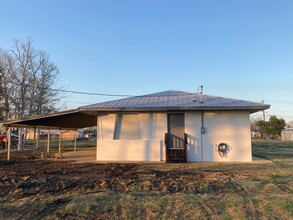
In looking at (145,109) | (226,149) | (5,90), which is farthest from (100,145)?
(5,90)

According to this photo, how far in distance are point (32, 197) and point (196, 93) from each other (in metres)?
11.0

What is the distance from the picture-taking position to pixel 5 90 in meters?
24.0

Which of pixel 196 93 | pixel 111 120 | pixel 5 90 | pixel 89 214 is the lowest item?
pixel 89 214

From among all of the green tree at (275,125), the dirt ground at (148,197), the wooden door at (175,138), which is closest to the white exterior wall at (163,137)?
the wooden door at (175,138)

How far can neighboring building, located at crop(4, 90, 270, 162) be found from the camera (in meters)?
11.5

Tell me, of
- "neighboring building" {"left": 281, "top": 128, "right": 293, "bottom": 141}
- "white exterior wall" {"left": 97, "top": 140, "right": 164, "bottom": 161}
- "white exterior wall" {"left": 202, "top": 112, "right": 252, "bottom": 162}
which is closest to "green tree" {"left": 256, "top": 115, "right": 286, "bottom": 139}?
"neighboring building" {"left": 281, "top": 128, "right": 293, "bottom": 141}

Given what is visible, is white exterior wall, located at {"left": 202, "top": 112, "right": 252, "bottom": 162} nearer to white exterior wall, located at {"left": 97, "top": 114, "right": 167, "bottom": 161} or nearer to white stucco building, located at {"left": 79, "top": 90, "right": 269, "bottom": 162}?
white stucco building, located at {"left": 79, "top": 90, "right": 269, "bottom": 162}

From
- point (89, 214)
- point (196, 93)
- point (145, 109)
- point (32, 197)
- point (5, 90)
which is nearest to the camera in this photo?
point (89, 214)

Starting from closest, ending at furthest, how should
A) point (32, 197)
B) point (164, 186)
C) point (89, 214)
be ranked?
1. point (89, 214)
2. point (32, 197)
3. point (164, 186)

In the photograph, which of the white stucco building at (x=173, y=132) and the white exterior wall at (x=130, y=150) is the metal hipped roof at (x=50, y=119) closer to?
the white stucco building at (x=173, y=132)

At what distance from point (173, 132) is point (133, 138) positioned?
1.93 metres

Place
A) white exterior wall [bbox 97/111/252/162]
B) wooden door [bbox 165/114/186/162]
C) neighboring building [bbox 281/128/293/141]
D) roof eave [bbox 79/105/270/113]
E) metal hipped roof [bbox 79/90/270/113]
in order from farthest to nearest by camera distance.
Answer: neighboring building [bbox 281/128/293/141]
white exterior wall [bbox 97/111/252/162]
wooden door [bbox 165/114/186/162]
metal hipped roof [bbox 79/90/270/113]
roof eave [bbox 79/105/270/113]

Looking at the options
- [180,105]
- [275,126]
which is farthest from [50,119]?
[275,126]

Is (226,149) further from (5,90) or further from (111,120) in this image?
(5,90)
